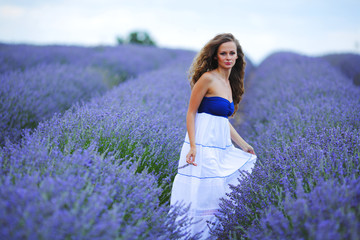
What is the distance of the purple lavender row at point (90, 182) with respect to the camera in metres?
1.04

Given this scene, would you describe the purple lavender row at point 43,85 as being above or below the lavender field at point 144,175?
above

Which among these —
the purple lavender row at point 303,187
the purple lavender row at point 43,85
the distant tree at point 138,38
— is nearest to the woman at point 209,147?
the purple lavender row at point 303,187

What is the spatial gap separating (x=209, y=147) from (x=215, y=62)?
26.3 inches

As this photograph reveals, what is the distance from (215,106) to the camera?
187 centimetres

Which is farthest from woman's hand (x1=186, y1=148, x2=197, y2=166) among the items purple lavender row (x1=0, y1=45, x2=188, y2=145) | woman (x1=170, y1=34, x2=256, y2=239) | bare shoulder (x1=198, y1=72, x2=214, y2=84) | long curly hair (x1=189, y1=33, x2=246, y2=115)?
purple lavender row (x1=0, y1=45, x2=188, y2=145)

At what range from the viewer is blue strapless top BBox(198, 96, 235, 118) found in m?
1.87

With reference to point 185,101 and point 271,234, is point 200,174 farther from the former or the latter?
point 185,101

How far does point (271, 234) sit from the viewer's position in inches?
50.8

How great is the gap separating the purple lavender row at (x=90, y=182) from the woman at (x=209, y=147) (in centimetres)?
20

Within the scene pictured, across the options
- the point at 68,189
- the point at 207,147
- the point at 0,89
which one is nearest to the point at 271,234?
the point at 207,147

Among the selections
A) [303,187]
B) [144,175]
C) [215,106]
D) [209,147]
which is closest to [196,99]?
[215,106]

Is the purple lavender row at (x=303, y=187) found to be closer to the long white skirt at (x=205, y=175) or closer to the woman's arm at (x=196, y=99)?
the long white skirt at (x=205, y=175)

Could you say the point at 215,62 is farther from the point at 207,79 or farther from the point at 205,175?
the point at 205,175

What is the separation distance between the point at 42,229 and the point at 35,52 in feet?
25.7
